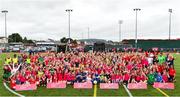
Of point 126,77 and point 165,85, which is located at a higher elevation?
point 126,77

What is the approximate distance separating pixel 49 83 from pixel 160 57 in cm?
1065

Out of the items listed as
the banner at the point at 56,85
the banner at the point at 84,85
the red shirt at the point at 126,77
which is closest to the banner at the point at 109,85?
the banner at the point at 84,85

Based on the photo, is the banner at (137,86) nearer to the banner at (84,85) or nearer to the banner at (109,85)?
the banner at (109,85)

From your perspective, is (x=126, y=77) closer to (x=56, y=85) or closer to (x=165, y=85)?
(x=165, y=85)

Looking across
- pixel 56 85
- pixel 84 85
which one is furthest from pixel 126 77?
pixel 56 85

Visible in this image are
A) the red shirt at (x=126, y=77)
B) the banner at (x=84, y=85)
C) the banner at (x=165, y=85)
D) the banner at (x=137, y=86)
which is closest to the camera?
the banner at (x=137, y=86)

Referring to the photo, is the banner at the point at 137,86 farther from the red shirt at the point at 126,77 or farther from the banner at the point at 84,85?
the banner at the point at 84,85

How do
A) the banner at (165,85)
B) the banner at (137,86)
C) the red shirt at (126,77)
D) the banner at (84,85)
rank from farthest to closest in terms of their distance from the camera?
the red shirt at (126,77), the banner at (84,85), the banner at (165,85), the banner at (137,86)

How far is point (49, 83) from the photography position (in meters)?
19.1

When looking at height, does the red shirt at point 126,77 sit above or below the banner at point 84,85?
above

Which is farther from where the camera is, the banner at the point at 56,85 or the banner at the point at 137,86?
the banner at the point at 56,85

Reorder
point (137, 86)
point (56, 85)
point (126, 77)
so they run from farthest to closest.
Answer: point (126, 77)
point (56, 85)
point (137, 86)

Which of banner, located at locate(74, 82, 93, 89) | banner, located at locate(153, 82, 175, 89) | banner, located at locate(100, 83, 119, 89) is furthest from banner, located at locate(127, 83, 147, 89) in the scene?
banner, located at locate(74, 82, 93, 89)

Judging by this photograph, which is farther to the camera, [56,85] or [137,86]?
[56,85]
